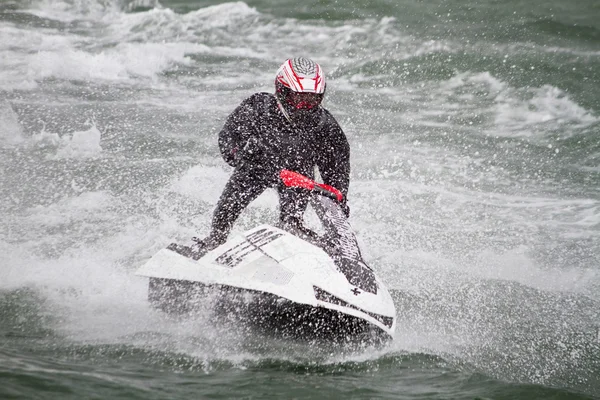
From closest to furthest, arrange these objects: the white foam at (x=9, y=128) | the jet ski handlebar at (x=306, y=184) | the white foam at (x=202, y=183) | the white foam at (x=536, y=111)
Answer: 1. the jet ski handlebar at (x=306, y=184)
2. the white foam at (x=202, y=183)
3. the white foam at (x=9, y=128)
4. the white foam at (x=536, y=111)

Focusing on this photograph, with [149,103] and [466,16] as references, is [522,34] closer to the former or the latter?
[466,16]

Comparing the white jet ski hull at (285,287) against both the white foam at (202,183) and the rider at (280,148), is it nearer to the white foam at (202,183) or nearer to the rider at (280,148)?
the rider at (280,148)

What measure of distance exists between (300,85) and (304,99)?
109 mm

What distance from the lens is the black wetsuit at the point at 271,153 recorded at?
207 inches

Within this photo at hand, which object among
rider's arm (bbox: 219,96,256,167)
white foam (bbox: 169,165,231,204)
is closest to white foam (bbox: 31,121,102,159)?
white foam (bbox: 169,165,231,204)

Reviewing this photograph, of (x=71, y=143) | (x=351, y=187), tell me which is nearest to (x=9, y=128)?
(x=71, y=143)

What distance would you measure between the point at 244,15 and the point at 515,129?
7180 millimetres

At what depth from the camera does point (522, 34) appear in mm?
12688

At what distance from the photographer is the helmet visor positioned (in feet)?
16.6

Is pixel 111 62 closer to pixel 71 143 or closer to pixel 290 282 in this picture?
pixel 71 143

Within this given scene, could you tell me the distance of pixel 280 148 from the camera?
5.29 meters

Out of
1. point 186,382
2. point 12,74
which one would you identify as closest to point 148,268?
point 186,382

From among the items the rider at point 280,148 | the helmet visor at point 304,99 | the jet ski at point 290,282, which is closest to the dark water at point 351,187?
the jet ski at point 290,282

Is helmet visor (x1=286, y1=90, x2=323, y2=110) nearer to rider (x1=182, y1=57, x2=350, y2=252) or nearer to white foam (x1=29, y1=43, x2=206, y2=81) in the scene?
rider (x1=182, y1=57, x2=350, y2=252)
